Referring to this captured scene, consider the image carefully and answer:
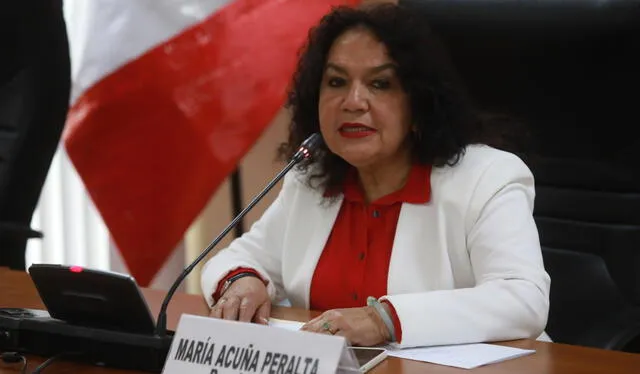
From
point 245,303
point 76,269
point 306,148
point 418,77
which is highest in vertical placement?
point 418,77

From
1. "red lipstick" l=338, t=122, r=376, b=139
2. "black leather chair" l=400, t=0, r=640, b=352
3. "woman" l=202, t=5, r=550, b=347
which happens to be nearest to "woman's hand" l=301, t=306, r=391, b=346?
"woman" l=202, t=5, r=550, b=347

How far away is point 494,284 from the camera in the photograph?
1.62 metres

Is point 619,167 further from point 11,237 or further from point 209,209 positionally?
point 209,209

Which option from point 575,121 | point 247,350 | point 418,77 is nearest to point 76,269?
point 247,350

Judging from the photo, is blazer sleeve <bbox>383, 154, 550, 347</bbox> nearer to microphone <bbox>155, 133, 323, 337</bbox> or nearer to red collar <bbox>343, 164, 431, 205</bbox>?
red collar <bbox>343, 164, 431, 205</bbox>

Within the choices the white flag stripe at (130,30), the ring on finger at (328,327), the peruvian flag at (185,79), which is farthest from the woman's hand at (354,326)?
the white flag stripe at (130,30)

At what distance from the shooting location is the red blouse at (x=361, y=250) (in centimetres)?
184

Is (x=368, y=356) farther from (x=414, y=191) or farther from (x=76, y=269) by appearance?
(x=414, y=191)

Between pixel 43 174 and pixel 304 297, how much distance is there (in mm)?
863

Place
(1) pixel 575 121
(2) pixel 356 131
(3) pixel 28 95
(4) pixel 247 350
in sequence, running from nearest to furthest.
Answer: (4) pixel 247 350, (2) pixel 356 131, (1) pixel 575 121, (3) pixel 28 95

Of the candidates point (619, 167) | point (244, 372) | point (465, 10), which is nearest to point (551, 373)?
point (244, 372)

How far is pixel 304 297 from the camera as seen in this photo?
1.91m

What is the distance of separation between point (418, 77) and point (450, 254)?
33 cm

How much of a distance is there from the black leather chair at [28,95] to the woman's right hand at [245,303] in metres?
0.81
